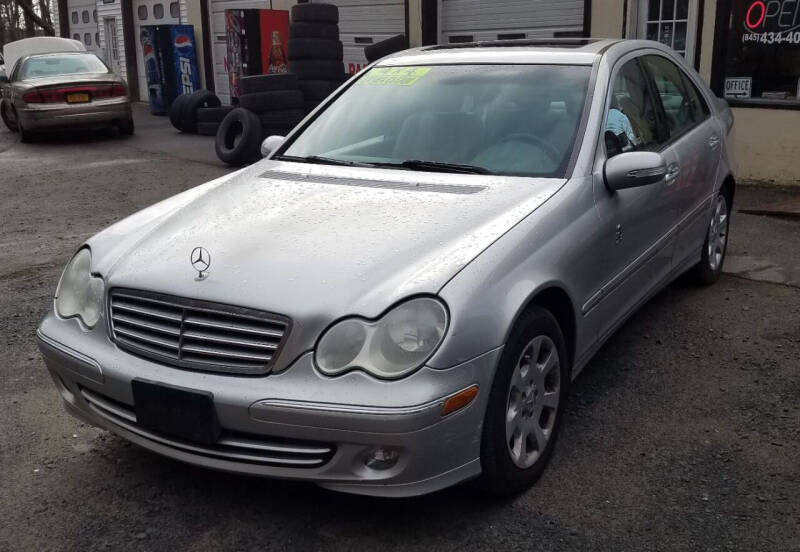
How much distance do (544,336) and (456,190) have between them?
0.74m

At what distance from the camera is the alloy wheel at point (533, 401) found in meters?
3.12

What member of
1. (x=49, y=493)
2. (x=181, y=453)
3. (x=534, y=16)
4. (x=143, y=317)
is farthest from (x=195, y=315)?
(x=534, y=16)

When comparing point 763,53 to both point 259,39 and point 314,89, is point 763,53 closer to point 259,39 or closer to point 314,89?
point 314,89

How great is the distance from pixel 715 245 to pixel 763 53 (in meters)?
4.17

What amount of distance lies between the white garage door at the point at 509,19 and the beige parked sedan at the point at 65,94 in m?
5.62

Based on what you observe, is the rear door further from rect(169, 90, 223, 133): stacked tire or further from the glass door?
rect(169, 90, 223, 133): stacked tire

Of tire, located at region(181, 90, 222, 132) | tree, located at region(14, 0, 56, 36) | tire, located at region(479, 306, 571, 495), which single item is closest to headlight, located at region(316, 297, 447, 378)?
tire, located at region(479, 306, 571, 495)

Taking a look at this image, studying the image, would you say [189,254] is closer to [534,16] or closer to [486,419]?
[486,419]

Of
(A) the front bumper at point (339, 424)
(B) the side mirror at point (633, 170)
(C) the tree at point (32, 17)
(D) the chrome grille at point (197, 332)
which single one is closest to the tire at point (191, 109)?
(B) the side mirror at point (633, 170)

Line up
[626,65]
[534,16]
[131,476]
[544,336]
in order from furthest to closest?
[534,16] → [626,65] → [131,476] → [544,336]

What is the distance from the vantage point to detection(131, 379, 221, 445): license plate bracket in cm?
282

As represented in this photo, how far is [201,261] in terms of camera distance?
3.14 metres

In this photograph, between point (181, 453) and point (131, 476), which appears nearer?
point (181, 453)

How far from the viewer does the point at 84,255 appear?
11.6ft
